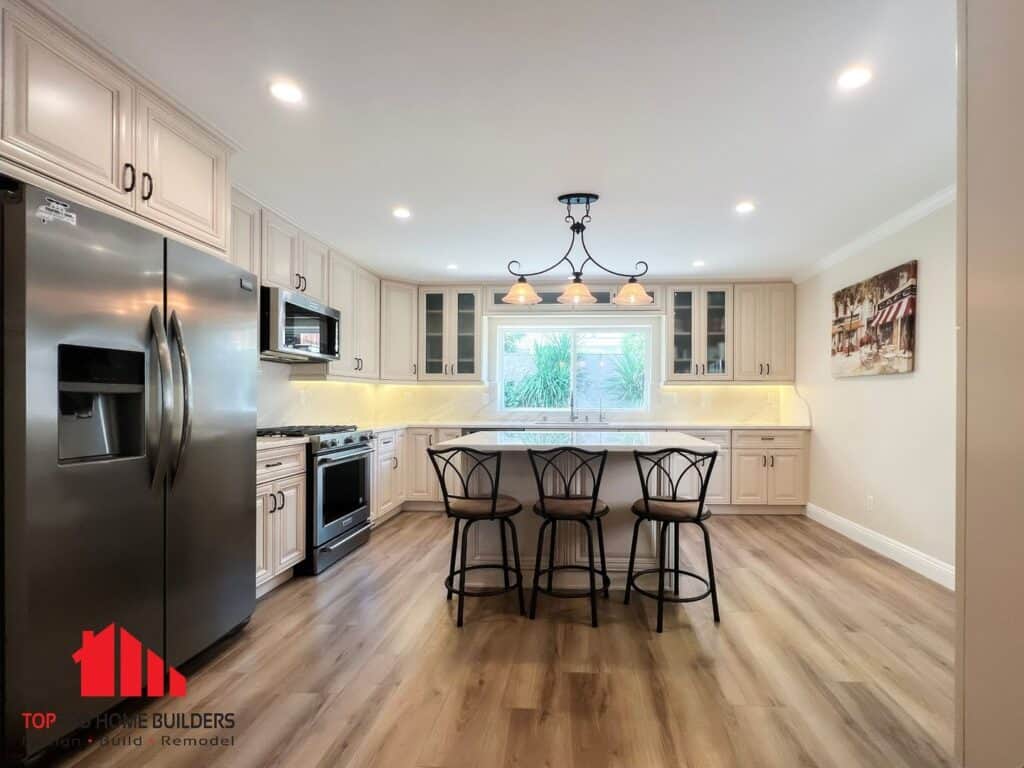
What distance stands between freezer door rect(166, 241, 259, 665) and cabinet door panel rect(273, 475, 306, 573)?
1.92ft

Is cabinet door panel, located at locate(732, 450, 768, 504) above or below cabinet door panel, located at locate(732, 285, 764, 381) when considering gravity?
below

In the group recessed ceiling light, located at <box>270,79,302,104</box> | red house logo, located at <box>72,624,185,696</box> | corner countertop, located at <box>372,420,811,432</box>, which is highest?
recessed ceiling light, located at <box>270,79,302,104</box>

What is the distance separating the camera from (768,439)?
548 centimetres

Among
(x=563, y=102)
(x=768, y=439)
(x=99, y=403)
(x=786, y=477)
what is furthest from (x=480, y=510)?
(x=786, y=477)

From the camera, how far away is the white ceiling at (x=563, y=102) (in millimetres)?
1793

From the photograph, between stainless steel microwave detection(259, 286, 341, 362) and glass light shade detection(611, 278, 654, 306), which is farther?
stainless steel microwave detection(259, 286, 341, 362)

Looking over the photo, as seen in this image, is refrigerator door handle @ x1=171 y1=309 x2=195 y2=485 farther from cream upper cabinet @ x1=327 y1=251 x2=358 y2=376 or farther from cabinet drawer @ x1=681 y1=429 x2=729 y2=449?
cabinet drawer @ x1=681 y1=429 x2=729 y2=449

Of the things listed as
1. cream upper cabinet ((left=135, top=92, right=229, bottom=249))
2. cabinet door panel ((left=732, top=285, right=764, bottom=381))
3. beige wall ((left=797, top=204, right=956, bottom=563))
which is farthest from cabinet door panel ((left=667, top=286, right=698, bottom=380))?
cream upper cabinet ((left=135, top=92, right=229, bottom=249))

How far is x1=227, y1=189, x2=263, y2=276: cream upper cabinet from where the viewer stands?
325 cm

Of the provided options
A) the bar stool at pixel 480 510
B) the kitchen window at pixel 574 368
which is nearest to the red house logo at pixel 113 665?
the bar stool at pixel 480 510

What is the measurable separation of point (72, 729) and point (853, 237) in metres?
5.49

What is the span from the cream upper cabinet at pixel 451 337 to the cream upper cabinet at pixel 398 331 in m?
0.11

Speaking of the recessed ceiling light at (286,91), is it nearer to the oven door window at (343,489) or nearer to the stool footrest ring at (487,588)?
the oven door window at (343,489)

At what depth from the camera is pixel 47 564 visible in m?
1.63
